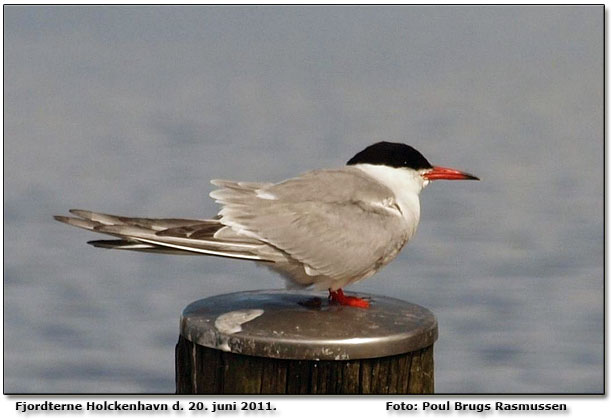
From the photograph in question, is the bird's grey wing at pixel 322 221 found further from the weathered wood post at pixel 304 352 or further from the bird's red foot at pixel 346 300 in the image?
the weathered wood post at pixel 304 352

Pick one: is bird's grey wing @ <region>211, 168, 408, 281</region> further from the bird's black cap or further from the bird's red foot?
the bird's black cap

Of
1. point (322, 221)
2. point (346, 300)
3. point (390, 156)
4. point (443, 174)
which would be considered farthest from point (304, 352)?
point (443, 174)

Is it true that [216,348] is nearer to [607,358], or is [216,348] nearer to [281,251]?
[281,251]

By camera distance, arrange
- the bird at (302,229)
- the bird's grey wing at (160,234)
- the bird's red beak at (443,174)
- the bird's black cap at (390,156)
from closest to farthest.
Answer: the bird's grey wing at (160,234), the bird at (302,229), the bird's black cap at (390,156), the bird's red beak at (443,174)

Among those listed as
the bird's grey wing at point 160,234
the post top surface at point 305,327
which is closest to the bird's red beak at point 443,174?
the post top surface at point 305,327

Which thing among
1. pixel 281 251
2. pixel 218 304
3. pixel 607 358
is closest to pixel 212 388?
pixel 218 304

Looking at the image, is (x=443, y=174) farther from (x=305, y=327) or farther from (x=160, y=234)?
(x=160, y=234)
